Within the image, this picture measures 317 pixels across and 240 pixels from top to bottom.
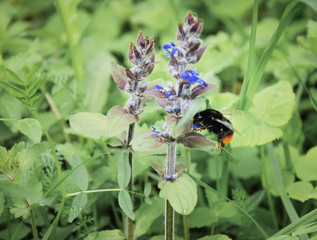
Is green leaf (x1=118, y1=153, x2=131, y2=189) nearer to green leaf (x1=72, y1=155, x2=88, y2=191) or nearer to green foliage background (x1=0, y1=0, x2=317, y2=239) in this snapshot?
green foliage background (x1=0, y1=0, x2=317, y2=239)

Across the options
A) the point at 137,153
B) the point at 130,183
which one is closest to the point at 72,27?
the point at 137,153

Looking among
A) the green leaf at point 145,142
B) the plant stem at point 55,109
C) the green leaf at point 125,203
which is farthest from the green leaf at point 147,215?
the plant stem at point 55,109

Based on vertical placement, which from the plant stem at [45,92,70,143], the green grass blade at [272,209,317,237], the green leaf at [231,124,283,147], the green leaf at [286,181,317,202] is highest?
the plant stem at [45,92,70,143]

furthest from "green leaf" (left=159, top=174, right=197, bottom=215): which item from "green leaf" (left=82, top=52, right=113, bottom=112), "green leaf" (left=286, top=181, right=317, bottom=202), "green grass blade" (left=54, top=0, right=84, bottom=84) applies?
"green grass blade" (left=54, top=0, right=84, bottom=84)

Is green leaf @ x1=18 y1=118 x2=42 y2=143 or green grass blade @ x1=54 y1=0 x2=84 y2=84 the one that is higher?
green grass blade @ x1=54 y1=0 x2=84 y2=84

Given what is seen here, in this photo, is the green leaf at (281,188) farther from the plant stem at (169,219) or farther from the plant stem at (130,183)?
the plant stem at (130,183)

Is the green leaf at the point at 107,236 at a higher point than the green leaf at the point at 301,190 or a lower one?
lower

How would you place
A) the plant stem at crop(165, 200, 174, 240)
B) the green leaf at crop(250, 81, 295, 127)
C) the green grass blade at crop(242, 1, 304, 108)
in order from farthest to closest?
the green leaf at crop(250, 81, 295, 127)
the green grass blade at crop(242, 1, 304, 108)
the plant stem at crop(165, 200, 174, 240)
